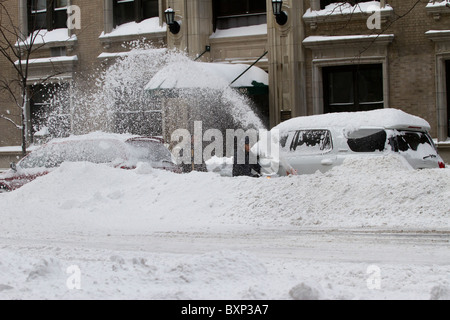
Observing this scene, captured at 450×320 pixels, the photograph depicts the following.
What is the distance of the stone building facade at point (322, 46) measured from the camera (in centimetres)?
2136

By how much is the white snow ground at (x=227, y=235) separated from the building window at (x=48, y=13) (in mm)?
15354

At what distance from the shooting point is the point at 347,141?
549 inches

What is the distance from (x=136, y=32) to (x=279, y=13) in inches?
244

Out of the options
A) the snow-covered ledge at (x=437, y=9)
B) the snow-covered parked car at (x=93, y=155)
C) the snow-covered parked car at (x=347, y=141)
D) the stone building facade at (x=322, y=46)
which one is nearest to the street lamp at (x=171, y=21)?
the stone building facade at (x=322, y=46)

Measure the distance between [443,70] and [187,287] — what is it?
17.2 meters

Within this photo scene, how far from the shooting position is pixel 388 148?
13562mm

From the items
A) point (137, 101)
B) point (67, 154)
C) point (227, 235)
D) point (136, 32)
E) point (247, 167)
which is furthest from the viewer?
point (136, 32)

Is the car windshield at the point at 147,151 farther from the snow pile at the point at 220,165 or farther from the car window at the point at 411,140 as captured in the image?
the car window at the point at 411,140

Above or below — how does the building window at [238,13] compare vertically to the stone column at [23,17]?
below

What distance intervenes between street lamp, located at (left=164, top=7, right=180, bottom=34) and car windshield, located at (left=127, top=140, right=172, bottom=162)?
9.39m

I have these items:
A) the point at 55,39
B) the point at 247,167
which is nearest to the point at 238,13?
the point at 55,39

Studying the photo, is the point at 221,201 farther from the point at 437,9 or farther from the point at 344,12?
the point at 344,12

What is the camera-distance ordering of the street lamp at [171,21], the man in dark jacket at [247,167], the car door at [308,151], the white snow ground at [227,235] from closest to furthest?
the white snow ground at [227,235]
the car door at [308,151]
the man in dark jacket at [247,167]
the street lamp at [171,21]
